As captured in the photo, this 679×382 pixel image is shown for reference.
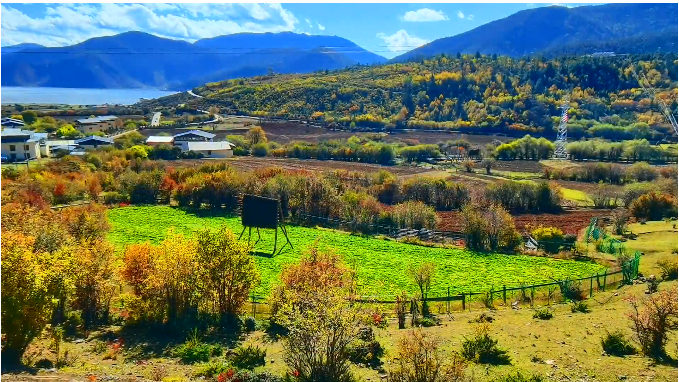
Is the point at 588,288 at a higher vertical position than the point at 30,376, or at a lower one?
lower

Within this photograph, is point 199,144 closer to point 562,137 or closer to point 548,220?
point 548,220

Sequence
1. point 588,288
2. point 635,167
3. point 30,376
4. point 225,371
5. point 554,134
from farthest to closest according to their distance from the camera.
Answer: point 554,134 < point 635,167 < point 588,288 < point 225,371 < point 30,376

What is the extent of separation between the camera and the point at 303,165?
249ft

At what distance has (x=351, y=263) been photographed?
32562 mm

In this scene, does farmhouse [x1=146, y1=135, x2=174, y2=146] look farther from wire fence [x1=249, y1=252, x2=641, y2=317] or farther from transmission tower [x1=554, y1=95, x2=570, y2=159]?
wire fence [x1=249, y1=252, x2=641, y2=317]

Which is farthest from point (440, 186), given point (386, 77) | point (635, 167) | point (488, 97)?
point (386, 77)

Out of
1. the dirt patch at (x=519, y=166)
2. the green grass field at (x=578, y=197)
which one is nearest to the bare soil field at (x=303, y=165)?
the dirt patch at (x=519, y=166)

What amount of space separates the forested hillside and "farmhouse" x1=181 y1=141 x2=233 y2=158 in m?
38.5

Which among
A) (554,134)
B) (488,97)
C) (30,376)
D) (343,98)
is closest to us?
(30,376)

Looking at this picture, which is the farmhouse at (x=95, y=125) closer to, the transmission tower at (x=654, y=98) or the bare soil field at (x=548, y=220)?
the bare soil field at (x=548, y=220)

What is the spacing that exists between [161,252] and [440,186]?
35034 millimetres

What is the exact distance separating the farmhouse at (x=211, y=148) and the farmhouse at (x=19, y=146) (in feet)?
63.2

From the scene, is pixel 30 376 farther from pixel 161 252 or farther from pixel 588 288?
pixel 588 288

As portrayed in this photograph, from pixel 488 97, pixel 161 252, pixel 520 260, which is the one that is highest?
pixel 488 97
